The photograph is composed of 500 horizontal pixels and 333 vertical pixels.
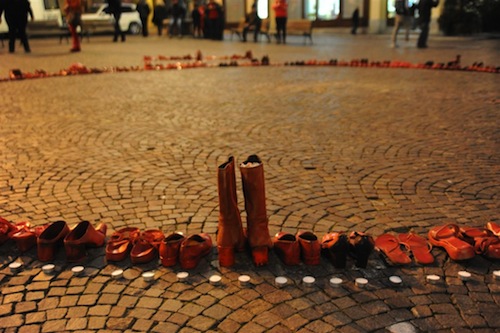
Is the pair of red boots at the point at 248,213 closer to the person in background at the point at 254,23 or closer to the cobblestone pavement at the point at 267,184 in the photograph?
the cobblestone pavement at the point at 267,184

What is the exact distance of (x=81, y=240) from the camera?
344cm

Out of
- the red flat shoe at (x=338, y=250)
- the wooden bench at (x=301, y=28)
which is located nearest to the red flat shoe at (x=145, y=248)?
the red flat shoe at (x=338, y=250)

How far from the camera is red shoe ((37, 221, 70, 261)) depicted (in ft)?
11.2

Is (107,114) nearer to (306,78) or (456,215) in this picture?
(306,78)

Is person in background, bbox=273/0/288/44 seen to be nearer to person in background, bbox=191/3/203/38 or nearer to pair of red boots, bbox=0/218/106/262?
person in background, bbox=191/3/203/38

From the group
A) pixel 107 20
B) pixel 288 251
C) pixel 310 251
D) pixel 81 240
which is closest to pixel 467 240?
pixel 310 251

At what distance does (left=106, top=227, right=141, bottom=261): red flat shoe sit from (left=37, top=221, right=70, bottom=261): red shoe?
33 cm

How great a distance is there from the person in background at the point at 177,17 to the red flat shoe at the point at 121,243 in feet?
82.4

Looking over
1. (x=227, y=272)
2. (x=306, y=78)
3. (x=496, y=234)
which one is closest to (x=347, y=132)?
(x=496, y=234)

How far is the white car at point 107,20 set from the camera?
97.8ft

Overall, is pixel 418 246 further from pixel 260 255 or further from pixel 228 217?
pixel 228 217

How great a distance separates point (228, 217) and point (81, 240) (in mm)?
1018

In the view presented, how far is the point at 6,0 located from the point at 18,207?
15.1m

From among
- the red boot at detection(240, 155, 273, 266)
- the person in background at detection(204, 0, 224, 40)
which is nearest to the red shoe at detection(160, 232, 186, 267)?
the red boot at detection(240, 155, 273, 266)
